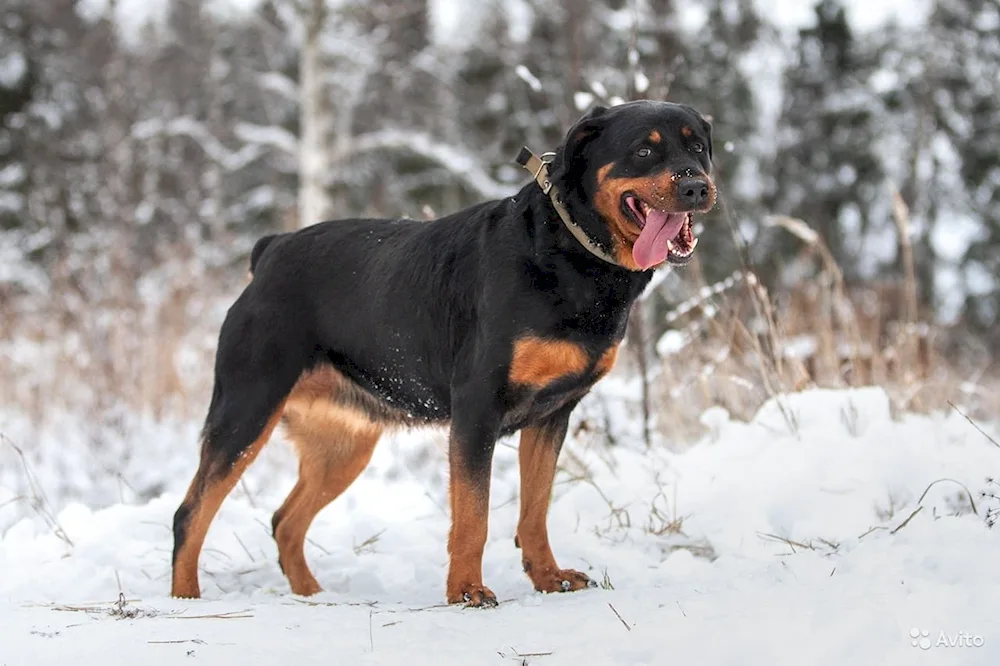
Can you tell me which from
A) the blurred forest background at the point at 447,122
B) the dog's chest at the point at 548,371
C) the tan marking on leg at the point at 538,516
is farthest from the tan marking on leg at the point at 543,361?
the blurred forest background at the point at 447,122

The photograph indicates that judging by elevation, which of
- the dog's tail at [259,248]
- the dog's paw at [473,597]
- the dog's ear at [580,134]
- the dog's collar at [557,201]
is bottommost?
the dog's paw at [473,597]

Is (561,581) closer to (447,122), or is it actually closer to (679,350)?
(679,350)

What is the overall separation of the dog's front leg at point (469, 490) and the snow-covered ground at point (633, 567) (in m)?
0.18

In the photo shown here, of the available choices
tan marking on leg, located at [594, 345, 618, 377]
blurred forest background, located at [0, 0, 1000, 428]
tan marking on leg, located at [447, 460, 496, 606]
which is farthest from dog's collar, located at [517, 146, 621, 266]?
blurred forest background, located at [0, 0, 1000, 428]

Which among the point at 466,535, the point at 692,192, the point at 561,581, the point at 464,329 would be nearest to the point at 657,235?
the point at 692,192

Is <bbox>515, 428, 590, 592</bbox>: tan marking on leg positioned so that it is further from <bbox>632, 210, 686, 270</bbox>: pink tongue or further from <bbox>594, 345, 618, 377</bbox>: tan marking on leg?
<bbox>632, 210, 686, 270</bbox>: pink tongue

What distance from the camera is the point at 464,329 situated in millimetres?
3650

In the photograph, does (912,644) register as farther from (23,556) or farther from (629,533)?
(23,556)

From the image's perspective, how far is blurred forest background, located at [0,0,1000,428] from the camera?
16.5m

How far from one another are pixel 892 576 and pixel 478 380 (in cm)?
148

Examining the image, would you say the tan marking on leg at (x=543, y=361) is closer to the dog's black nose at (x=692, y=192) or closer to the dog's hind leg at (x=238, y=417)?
the dog's black nose at (x=692, y=192)

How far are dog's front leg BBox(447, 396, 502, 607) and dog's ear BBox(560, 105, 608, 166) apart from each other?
3.17 feet

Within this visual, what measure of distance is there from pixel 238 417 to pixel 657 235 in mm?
1894

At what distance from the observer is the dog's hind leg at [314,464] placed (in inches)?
164
